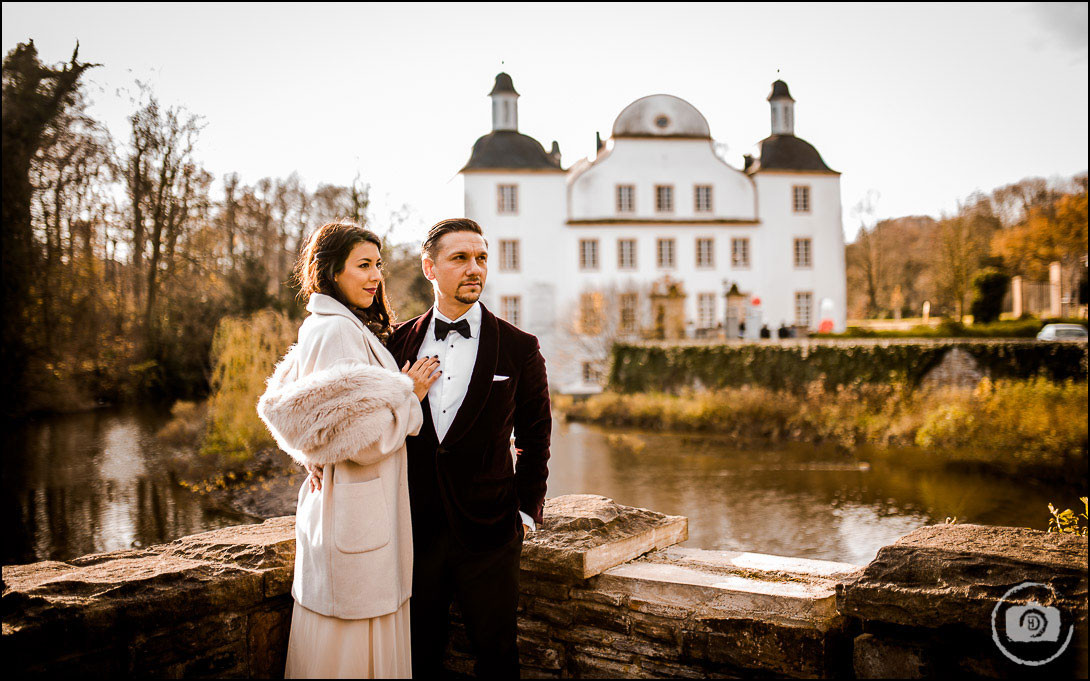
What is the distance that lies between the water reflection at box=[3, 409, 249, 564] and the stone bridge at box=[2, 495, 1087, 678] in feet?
22.1

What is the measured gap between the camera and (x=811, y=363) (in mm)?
17094

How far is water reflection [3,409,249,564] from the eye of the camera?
28.2 feet

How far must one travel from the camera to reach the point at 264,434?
41.1ft

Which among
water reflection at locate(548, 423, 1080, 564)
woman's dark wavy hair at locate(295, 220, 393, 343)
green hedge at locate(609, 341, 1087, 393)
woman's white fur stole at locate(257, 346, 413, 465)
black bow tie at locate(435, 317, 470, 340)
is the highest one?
woman's dark wavy hair at locate(295, 220, 393, 343)

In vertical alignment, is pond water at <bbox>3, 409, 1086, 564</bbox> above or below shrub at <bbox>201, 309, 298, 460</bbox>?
below

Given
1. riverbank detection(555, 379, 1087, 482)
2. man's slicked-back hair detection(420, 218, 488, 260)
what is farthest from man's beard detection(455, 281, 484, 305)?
riverbank detection(555, 379, 1087, 482)

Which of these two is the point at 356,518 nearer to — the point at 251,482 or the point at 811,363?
the point at 251,482

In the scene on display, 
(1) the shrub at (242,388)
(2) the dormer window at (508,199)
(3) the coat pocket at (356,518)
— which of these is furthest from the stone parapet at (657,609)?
(2) the dormer window at (508,199)

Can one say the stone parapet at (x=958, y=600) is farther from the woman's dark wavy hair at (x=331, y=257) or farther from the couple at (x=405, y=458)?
the woman's dark wavy hair at (x=331, y=257)

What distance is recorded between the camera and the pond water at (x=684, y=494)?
8414mm

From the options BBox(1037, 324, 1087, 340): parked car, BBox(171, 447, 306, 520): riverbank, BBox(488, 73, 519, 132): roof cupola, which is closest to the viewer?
BBox(171, 447, 306, 520): riverbank

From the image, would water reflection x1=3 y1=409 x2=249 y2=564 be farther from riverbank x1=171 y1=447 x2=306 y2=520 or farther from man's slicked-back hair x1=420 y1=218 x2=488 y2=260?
man's slicked-back hair x1=420 y1=218 x2=488 y2=260

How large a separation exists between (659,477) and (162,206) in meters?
13.8

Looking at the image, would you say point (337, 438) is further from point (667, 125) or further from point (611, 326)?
point (667, 125)
